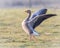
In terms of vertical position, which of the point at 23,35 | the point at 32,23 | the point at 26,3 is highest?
the point at 32,23

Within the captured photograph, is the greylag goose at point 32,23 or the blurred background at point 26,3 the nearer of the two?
the greylag goose at point 32,23

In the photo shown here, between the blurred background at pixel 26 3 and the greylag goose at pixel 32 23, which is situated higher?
the greylag goose at pixel 32 23

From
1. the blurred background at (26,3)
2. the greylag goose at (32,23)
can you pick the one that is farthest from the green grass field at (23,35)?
the blurred background at (26,3)

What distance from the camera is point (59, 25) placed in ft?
55.4

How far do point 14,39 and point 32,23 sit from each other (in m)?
1.51

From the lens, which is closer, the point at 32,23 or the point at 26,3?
the point at 32,23

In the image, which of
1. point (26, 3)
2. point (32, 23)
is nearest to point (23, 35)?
point (32, 23)

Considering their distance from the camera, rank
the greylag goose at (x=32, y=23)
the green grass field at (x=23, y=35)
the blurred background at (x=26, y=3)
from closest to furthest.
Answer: the greylag goose at (x=32, y=23) → the green grass field at (x=23, y=35) → the blurred background at (x=26, y=3)

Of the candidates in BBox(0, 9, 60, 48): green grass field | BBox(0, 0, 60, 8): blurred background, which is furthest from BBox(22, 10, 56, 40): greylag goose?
BBox(0, 0, 60, 8): blurred background

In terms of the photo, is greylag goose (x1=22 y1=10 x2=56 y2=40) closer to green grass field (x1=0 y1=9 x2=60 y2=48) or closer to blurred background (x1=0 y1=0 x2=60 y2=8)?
green grass field (x1=0 y1=9 x2=60 y2=48)

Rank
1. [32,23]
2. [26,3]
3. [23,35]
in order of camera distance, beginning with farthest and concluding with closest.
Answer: [26,3] < [23,35] < [32,23]

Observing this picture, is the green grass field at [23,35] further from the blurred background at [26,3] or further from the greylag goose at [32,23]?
the blurred background at [26,3]

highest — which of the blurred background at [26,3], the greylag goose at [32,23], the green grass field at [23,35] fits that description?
the greylag goose at [32,23]

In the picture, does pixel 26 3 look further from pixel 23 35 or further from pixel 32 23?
pixel 32 23
